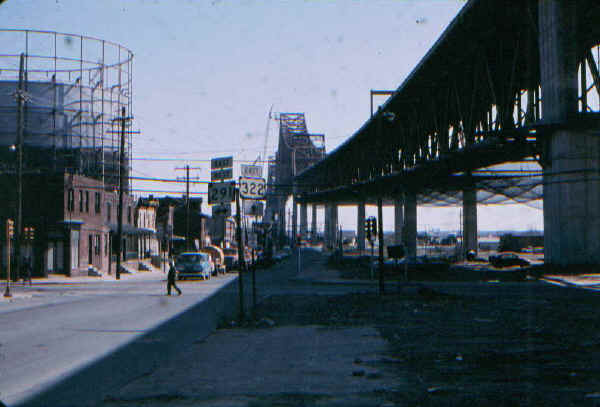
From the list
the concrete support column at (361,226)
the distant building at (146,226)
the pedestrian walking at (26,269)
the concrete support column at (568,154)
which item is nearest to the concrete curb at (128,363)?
the pedestrian walking at (26,269)

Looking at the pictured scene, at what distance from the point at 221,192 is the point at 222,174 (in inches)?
23.2

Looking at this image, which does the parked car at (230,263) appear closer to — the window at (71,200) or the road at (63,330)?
the window at (71,200)

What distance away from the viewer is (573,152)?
38219 mm

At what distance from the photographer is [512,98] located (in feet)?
142

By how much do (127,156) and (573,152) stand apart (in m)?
45.6

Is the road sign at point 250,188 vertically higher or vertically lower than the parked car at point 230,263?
higher

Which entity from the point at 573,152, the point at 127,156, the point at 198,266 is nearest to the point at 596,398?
the point at 573,152

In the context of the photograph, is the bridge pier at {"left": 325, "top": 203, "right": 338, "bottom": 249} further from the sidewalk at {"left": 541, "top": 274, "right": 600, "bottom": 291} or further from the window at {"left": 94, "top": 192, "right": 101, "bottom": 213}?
the sidewalk at {"left": 541, "top": 274, "right": 600, "bottom": 291}

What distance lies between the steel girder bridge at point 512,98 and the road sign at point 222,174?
46.4ft

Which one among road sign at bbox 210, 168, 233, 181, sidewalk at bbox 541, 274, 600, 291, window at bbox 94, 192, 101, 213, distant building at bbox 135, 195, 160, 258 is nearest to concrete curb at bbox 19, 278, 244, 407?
road sign at bbox 210, 168, 233, 181

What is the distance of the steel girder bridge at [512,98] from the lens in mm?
38062

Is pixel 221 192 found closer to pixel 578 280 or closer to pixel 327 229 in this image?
pixel 578 280

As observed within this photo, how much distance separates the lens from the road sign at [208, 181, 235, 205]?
1700 cm

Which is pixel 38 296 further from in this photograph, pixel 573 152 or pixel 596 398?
pixel 573 152
